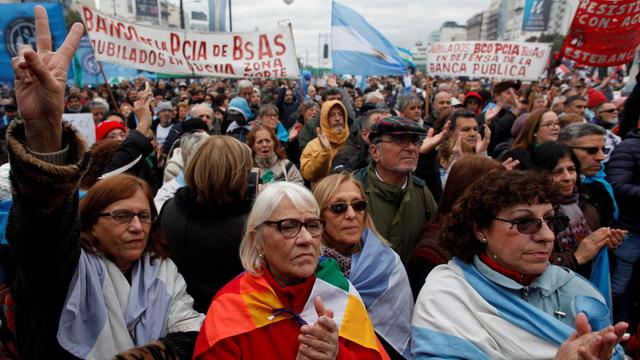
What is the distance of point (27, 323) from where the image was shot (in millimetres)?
1696

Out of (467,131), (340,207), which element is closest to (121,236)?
(340,207)

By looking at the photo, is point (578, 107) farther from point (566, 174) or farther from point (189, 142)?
point (189, 142)

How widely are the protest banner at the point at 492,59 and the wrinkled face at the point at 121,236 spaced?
8049mm

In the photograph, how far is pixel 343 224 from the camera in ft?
8.77

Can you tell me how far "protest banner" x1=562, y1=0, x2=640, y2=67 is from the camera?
647 cm

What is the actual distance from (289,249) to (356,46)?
21.7ft

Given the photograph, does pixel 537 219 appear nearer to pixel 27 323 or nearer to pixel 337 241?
pixel 337 241

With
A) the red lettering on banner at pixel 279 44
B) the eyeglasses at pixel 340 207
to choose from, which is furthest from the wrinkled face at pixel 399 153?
the red lettering on banner at pixel 279 44

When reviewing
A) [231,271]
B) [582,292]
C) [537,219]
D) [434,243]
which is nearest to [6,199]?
[231,271]

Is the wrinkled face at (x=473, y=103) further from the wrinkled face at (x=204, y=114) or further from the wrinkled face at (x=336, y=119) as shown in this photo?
the wrinkled face at (x=204, y=114)

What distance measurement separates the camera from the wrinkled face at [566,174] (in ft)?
11.0

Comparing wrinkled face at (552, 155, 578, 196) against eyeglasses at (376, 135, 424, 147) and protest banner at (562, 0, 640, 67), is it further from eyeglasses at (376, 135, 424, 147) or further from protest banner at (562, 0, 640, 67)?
protest banner at (562, 0, 640, 67)

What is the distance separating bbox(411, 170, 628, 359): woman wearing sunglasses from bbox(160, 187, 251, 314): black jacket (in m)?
1.06

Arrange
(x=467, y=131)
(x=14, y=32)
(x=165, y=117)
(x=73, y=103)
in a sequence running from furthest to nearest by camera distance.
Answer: (x=73, y=103) → (x=165, y=117) → (x=14, y=32) → (x=467, y=131)
